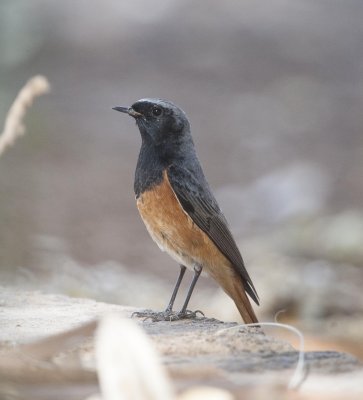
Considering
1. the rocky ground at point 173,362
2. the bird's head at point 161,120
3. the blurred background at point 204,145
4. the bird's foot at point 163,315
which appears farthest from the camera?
the blurred background at point 204,145

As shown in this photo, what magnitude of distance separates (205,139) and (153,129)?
9848 millimetres

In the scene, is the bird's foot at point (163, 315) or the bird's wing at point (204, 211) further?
the bird's wing at point (204, 211)

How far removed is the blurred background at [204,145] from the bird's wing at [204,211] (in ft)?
5.35

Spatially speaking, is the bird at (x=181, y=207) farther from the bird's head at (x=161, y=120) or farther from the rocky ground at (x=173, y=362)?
the rocky ground at (x=173, y=362)

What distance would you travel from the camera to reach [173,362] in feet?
11.0

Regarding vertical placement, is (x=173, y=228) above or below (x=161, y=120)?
below

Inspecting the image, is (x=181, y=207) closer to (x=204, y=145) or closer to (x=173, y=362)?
(x=173, y=362)

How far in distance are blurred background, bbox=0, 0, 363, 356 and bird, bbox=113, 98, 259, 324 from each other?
1645mm

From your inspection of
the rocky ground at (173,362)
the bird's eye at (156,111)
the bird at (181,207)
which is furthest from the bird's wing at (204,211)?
the rocky ground at (173,362)

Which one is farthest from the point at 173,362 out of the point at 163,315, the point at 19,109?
the point at 163,315

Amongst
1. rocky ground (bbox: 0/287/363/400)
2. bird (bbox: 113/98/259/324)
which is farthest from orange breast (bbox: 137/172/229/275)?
rocky ground (bbox: 0/287/363/400)

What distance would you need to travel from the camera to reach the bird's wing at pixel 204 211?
16.8ft

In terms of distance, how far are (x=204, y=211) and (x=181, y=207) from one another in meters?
0.14

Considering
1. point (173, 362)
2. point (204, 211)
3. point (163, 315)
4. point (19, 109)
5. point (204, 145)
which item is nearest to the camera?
point (173, 362)
